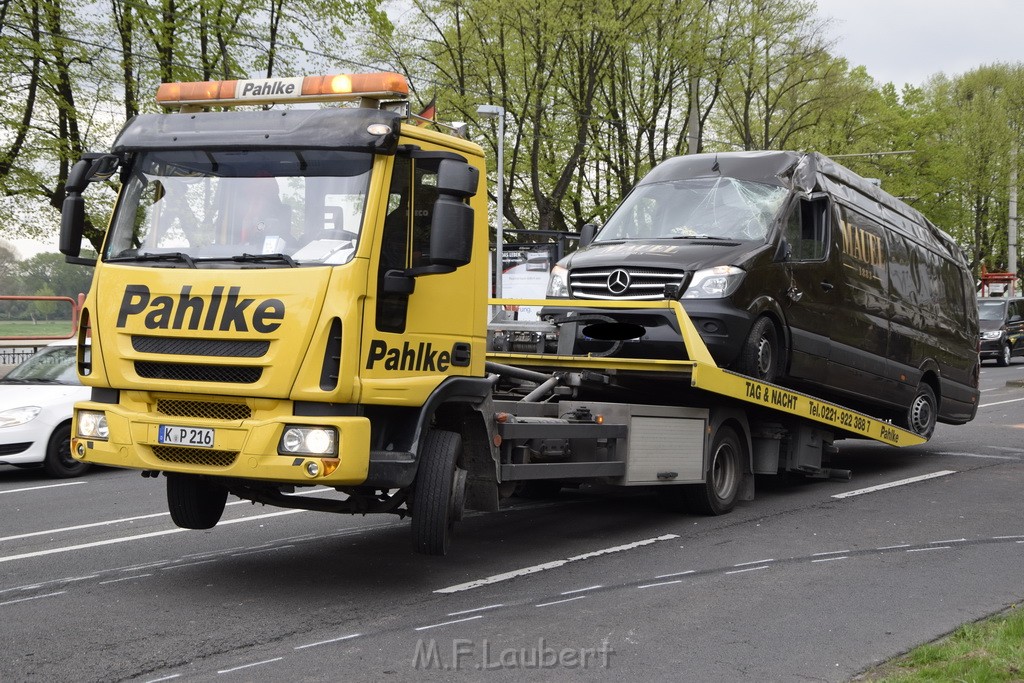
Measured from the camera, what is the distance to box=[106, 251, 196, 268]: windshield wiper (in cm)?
629

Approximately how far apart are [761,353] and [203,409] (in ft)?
16.2

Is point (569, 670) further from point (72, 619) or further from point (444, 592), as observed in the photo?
point (72, 619)

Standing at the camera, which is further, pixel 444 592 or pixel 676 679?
pixel 444 592

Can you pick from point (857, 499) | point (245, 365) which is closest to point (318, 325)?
point (245, 365)

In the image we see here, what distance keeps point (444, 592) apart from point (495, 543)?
1564mm

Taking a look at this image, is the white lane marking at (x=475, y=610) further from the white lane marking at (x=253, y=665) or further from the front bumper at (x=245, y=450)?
the white lane marking at (x=253, y=665)

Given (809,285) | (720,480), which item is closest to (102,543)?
(720,480)

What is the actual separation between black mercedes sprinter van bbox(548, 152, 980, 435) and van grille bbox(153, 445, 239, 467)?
3712mm

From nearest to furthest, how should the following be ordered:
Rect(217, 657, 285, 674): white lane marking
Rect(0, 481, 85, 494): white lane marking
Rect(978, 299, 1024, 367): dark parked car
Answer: Rect(217, 657, 285, 674): white lane marking → Rect(0, 481, 85, 494): white lane marking → Rect(978, 299, 1024, 367): dark parked car

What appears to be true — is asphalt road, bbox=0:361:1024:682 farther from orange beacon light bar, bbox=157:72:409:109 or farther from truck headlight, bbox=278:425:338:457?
orange beacon light bar, bbox=157:72:409:109

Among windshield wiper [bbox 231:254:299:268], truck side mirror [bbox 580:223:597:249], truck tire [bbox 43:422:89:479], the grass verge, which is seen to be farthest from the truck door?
truck tire [bbox 43:422:89:479]

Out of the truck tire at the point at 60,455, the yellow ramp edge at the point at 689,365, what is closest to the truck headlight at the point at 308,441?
the yellow ramp edge at the point at 689,365

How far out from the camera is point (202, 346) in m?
6.13

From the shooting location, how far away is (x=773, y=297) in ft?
31.2
